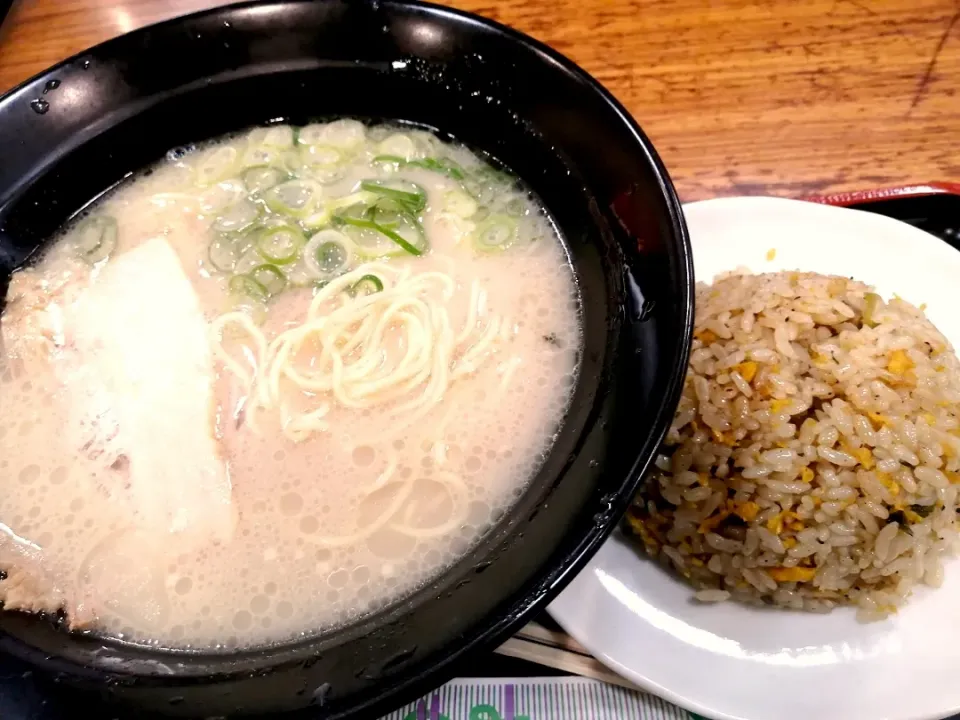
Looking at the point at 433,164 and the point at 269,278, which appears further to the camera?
the point at 433,164

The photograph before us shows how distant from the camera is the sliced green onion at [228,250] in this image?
1689 mm

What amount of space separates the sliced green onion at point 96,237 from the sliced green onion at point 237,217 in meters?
0.27

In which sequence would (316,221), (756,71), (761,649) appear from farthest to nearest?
(756,71) → (316,221) → (761,649)

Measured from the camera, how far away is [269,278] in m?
1.65

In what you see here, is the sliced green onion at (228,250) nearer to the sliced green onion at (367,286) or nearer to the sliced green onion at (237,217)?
the sliced green onion at (237,217)

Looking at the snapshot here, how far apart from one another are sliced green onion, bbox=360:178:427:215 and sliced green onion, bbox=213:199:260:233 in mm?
298

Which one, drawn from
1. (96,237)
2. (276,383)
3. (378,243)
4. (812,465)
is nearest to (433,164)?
(378,243)

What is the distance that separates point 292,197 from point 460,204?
1.50 feet

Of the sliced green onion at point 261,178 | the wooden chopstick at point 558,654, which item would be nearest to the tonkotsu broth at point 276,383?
the sliced green onion at point 261,178

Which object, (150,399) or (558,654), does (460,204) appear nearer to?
(150,399)

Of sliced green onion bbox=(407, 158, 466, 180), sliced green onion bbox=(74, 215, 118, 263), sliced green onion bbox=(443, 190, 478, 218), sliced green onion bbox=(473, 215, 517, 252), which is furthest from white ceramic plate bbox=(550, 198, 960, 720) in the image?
sliced green onion bbox=(74, 215, 118, 263)

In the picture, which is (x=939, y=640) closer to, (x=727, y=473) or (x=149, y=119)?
(x=727, y=473)

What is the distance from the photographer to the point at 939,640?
145 centimetres

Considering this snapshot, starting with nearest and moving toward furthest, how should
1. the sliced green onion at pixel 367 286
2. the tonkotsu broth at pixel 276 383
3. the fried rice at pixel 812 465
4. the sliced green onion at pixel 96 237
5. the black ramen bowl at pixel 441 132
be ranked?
1. the black ramen bowl at pixel 441 132
2. the tonkotsu broth at pixel 276 383
3. the fried rice at pixel 812 465
4. the sliced green onion at pixel 367 286
5. the sliced green onion at pixel 96 237
